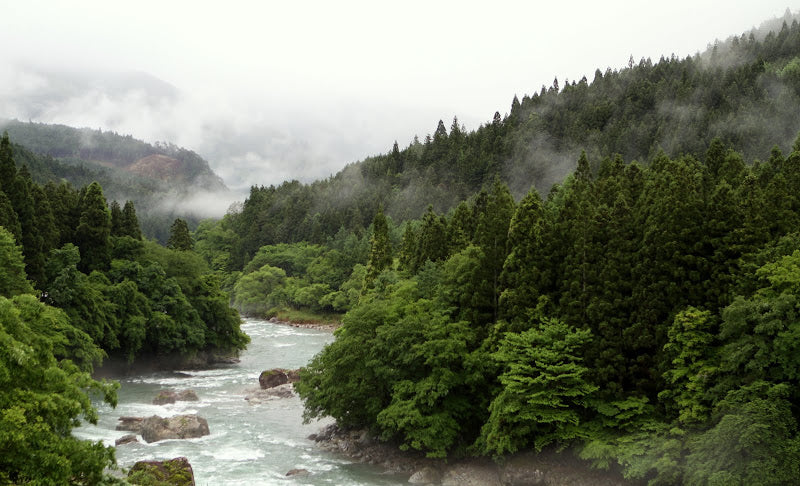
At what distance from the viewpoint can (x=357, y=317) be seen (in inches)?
1639

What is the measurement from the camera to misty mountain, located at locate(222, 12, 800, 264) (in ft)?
452

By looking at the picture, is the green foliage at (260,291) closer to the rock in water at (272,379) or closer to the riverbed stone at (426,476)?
the rock in water at (272,379)

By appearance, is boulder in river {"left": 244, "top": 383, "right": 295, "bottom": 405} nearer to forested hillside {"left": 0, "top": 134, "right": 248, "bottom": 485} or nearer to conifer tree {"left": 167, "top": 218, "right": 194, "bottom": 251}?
forested hillside {"left": 0, "top": 134, "right": 248, "bottom": 485}

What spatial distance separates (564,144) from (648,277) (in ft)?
477

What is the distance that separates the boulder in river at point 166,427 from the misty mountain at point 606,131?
4070 inches

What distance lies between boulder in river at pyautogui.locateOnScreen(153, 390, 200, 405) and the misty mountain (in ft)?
315

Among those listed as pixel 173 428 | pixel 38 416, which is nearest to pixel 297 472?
pixel 173 428

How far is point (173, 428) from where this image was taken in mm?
41062

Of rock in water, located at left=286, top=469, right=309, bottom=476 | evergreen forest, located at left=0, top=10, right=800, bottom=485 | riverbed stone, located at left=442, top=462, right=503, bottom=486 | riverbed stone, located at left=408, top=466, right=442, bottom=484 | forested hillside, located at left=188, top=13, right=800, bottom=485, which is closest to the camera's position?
evergreen forest, located at left=0, top=10, right=800, bottom=485

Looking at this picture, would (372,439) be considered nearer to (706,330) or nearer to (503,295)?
(503,295)

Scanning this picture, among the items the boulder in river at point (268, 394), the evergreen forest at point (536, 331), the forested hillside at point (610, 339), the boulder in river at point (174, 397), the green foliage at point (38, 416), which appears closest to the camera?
the green foliage at point (38, 416)

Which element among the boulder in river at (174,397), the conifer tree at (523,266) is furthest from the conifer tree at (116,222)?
the conifer tree at (523,266)

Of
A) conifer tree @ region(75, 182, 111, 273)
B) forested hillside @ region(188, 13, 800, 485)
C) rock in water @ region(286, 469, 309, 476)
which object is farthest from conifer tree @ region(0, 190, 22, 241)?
rock in water @ region(286, 469, 309, 476)

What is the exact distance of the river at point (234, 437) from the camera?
115 ft
